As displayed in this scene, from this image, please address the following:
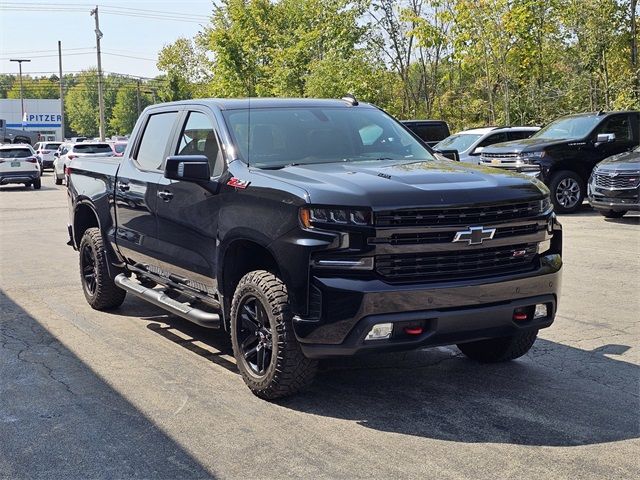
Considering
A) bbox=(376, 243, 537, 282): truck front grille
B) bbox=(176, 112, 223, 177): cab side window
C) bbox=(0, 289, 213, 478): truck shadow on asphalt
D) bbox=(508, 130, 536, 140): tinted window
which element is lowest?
bbox=(0, 289, 213, 478): truck shadow on asphalt

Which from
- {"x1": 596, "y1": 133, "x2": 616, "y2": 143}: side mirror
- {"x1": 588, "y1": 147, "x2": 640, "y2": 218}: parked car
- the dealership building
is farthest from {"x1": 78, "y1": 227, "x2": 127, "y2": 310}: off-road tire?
the dealership building

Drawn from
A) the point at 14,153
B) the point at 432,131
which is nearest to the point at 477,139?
the point at 432,131

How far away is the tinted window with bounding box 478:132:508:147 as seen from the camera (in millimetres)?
20047

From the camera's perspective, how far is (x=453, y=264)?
4820 millimetres

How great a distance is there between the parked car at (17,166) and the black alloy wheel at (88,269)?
23.6 metres

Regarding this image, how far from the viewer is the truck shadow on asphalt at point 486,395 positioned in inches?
183

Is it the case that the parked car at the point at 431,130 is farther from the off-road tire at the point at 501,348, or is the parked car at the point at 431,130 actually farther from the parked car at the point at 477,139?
the off-road tire at the point at 501,348

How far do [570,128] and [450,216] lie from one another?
14.0 metres

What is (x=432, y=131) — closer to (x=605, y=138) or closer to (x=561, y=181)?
(x=605, y=138)

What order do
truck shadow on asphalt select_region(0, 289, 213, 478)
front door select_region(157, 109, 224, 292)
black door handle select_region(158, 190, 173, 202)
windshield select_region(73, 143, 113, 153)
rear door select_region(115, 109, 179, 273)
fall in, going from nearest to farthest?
truck shadow on asphalt select_region(0, 289, 213, 478), front door select_region(157, 109, 224, 292), black door handle select_region(158, 190, 173, 202), rear door select_region(115, 109, 179, 273), windshield select_region(73, 143, 113, 153)

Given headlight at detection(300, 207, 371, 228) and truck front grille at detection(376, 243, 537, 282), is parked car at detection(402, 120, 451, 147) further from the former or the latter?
headlight at detection(300, 207, 371, 228)

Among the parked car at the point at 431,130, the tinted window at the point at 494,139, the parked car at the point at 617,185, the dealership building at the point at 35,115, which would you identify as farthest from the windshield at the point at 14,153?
the dealership building at the point at 35,115

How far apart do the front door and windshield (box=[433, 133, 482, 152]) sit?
14431 mm

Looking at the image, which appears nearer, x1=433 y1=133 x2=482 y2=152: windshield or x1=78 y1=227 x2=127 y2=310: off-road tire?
x1=78 y1=227 x2=127 y2=310: off-road tire
